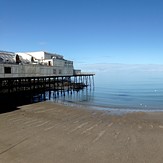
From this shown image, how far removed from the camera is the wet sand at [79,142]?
852 centimetres

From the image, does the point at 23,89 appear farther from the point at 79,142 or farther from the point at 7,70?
the point at 79,142

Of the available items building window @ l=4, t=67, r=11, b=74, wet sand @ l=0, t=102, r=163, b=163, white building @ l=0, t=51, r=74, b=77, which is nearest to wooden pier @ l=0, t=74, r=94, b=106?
white building @ l=0, t=51, r=74, b=77

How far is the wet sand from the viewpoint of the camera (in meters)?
8.52

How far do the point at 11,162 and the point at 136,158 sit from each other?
5.28 meters

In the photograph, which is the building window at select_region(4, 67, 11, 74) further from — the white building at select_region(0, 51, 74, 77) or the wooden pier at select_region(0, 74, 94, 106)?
the wooden pier at select_region(0, 74, 94, 106)

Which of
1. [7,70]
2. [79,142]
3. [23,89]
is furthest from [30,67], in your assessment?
[79,142]

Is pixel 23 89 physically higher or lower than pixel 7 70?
lower

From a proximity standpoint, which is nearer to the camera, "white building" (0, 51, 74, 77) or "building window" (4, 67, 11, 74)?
"building window" (4, 67, 11, 74)

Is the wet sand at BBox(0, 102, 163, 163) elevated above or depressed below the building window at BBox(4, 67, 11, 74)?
below

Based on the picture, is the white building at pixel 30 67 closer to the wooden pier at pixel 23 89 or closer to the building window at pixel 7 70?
the building window at pixel 7 70

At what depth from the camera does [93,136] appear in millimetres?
11672

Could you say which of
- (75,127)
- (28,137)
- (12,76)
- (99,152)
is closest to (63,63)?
(12,76)

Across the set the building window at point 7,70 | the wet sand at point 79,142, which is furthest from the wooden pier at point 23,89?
the wet sand at point 79,142

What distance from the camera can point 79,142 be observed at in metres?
10.6
